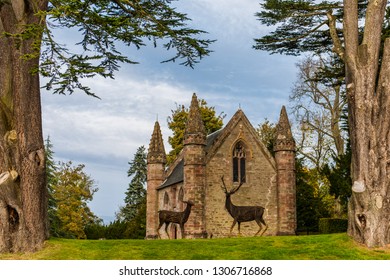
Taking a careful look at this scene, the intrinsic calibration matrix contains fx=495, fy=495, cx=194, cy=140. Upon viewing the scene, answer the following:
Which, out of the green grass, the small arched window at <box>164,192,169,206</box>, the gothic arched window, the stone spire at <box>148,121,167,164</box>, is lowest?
the green grass

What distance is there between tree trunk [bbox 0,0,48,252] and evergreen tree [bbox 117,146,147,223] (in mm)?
38838

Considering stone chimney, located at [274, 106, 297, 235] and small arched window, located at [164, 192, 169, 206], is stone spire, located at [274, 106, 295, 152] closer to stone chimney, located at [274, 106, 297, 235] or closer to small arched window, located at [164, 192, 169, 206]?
stone chimney, located at [274, 106, 297, 235]

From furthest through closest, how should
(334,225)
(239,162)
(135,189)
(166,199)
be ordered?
(135,189) → (166,199) → (239,162) → (334,225)

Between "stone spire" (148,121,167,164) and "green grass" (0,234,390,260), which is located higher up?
"stone spire" (148,121,167,164)

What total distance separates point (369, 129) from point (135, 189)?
135 ft

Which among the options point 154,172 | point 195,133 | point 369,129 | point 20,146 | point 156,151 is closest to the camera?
point 20,146

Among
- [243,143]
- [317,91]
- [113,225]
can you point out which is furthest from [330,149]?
[113,225]

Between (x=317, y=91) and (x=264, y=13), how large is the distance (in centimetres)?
2053

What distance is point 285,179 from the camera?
33.9m

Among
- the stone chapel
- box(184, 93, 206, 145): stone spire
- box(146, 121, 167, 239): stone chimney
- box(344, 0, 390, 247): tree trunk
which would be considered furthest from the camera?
box(146, 121, 167, 239): stone chimney

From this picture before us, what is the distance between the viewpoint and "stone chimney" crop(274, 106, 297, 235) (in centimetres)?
3322

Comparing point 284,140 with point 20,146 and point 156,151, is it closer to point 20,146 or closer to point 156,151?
point 156,151

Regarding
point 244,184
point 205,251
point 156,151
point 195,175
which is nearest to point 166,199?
point 156,151

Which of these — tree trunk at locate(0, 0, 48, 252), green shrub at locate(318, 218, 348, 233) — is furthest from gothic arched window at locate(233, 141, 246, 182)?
tree trunk at locate(0, 0, 48, 252)
